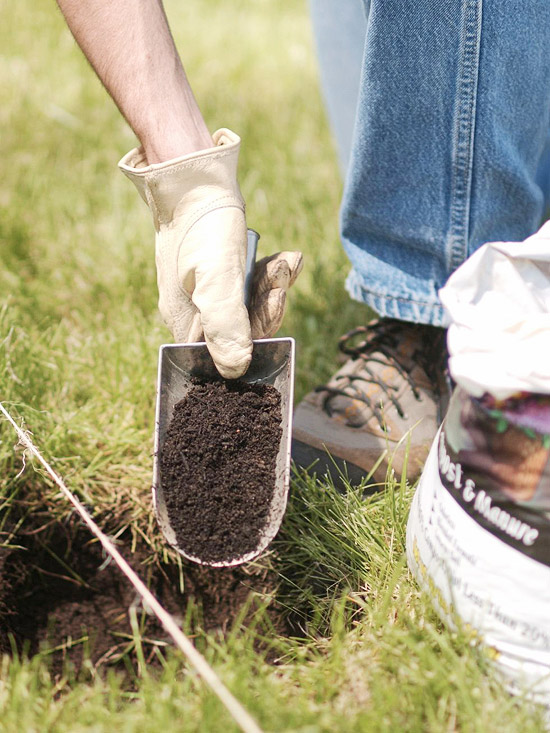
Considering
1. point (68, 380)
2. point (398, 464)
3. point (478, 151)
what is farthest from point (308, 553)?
point (478, 151)

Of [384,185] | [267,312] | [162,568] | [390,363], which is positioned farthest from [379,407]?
[162,568]

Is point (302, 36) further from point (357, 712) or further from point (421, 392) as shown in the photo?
point (357, 712)

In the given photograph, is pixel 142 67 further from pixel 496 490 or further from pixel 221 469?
pixel 496 490

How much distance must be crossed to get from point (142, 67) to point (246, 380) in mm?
671

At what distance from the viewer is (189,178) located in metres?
1.45

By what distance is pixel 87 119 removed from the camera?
3.36 m

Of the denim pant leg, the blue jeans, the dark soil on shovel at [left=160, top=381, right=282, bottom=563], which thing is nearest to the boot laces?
the blue jeans

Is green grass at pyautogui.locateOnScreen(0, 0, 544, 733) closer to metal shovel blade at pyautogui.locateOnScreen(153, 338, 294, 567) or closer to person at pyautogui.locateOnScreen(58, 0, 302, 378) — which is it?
metal shovel blade at pyautogui.locateOnScreen(153, 338, 294, 567)

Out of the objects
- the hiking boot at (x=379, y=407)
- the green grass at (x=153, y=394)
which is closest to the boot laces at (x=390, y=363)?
the hiking boot at (x=379, y=407)

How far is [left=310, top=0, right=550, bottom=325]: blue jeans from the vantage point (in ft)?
4.87

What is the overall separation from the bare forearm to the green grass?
0.65 m

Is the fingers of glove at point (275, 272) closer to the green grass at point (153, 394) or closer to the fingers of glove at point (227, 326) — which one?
the fingers of glove at point (227, 326)

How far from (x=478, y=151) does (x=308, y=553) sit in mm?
959

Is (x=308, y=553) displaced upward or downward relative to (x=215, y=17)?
downward
